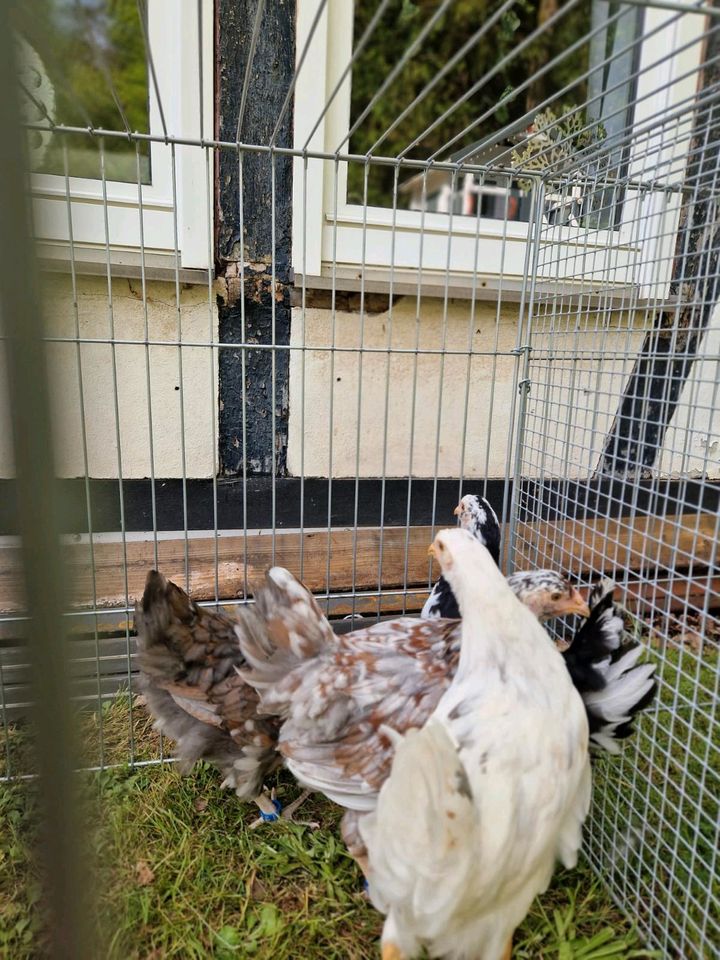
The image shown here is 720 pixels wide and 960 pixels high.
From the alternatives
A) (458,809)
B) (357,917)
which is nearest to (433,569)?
(357,917)

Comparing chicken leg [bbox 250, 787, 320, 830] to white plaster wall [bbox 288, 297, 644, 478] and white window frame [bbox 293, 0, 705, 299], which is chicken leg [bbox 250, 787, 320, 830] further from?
white window frame [bbox 293, 0, 705, 299]

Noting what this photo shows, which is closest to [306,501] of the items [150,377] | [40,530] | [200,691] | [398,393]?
[398,393]

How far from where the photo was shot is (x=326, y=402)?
2.38 m

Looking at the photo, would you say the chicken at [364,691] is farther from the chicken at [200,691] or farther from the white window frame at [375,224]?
the white window frame at [375,224]

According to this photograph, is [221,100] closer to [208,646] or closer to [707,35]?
[707,35]

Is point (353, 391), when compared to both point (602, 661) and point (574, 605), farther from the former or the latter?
point (602, 661)

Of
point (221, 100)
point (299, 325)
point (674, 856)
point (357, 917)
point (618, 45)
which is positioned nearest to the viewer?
point (674, 856)

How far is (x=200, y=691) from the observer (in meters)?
1.56

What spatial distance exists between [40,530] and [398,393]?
2167mm

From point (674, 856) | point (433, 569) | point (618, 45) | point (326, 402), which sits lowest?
point (674, 856)

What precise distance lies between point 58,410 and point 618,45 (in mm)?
3366

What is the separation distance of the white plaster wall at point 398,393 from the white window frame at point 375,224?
0.15 metres

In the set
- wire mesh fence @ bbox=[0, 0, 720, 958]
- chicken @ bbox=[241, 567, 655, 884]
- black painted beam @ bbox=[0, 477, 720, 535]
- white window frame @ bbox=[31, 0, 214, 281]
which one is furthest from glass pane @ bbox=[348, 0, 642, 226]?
chicken @ bbox=[241, 567, 655, 884]

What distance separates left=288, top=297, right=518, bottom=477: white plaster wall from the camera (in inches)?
92.2
